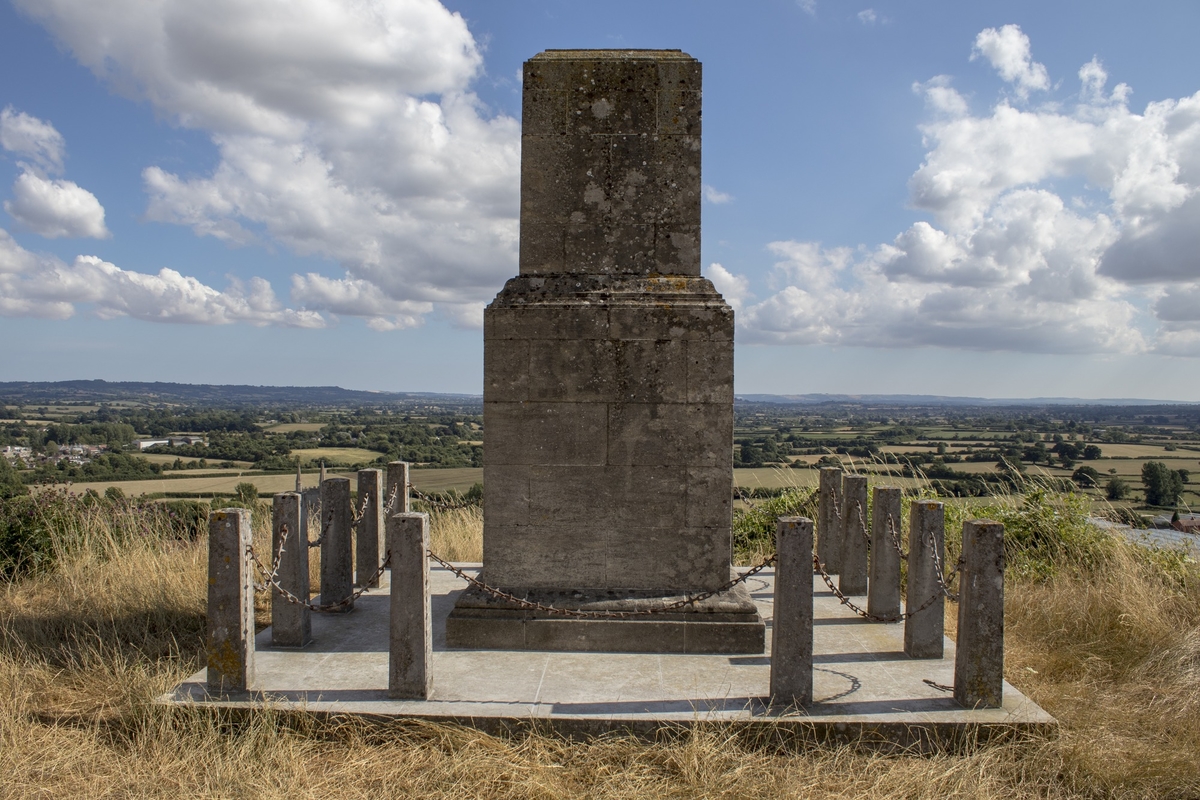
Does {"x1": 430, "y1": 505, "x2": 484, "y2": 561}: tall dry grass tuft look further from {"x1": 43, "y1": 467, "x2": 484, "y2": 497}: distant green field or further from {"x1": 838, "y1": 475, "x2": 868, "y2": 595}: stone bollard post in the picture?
{"x1": 43, "y1": 467, "x2": 484, "y2": 497}: distant green field

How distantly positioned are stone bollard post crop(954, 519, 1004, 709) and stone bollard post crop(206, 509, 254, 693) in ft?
13.5

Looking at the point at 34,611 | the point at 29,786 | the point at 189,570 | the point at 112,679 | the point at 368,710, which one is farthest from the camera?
the point at 189,570

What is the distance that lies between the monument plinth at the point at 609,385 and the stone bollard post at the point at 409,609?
98 cm

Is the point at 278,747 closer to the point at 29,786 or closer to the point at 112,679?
the point at 29,786

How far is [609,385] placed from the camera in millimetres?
5445

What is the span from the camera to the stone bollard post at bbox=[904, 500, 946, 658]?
5.29 meters

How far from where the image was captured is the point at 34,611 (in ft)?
22.4

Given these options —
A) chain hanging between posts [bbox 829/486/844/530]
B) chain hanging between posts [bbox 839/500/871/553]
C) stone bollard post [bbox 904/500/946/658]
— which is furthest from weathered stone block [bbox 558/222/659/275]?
chain hanging between posts [bbox 829/486/844/530]

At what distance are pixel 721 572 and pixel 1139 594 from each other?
3.77 m

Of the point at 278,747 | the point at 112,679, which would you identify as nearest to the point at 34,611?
the point at 112,679

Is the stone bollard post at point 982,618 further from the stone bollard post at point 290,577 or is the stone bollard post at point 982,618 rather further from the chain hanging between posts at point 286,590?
the stone bollard post at point 290,577

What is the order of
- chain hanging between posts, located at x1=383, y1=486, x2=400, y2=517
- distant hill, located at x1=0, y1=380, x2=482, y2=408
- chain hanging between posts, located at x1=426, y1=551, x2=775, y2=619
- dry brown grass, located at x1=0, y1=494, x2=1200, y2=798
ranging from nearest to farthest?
dry brown grass, located at x1=0, y1=494, x2=1200, y2=798 < chain hanging between posts, located at x1=426, y1=551, x2=775, y2=619 < chain hanging between posts, located at x1=383, y1=486, x2=400, y2=517 < distant hill, located at x1=0, y1=380, x2=482, y2=408

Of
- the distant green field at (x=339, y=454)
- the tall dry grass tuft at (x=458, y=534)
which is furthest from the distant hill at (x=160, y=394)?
the tall dry grass tuft at (x=458, y=534)

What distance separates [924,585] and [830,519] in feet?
7.62
